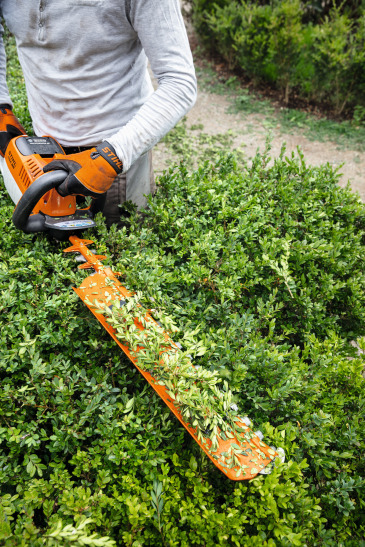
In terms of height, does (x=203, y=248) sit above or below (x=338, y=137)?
above

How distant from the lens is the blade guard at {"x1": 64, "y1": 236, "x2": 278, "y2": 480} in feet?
4.94

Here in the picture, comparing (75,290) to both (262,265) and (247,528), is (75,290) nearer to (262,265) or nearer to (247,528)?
(262,265)

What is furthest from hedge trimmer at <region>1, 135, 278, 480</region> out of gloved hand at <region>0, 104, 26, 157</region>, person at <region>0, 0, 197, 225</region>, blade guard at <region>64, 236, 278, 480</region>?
gloved hand at <region>0, 104, 26, 157</region>

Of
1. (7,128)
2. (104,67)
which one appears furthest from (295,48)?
(7,128)

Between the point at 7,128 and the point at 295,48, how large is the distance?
4.40 metres

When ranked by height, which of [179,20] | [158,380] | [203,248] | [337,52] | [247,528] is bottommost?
[247,528]

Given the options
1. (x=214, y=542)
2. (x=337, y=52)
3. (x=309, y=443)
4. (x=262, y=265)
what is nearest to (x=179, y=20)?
(x=262, y=265)

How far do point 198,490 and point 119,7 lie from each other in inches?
A: 85.6

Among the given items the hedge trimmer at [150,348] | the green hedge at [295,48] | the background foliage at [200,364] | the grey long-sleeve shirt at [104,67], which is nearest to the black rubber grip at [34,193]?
the hedge trimmer at [150,348]

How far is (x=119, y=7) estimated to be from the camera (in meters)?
1.86

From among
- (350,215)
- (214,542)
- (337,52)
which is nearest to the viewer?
(214,542)

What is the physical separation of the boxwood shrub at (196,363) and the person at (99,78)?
46 cm

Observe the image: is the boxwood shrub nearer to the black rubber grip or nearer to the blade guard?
the blade guard

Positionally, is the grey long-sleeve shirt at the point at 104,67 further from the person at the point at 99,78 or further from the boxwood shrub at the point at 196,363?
the boxwood shrub at the point at 196,363
